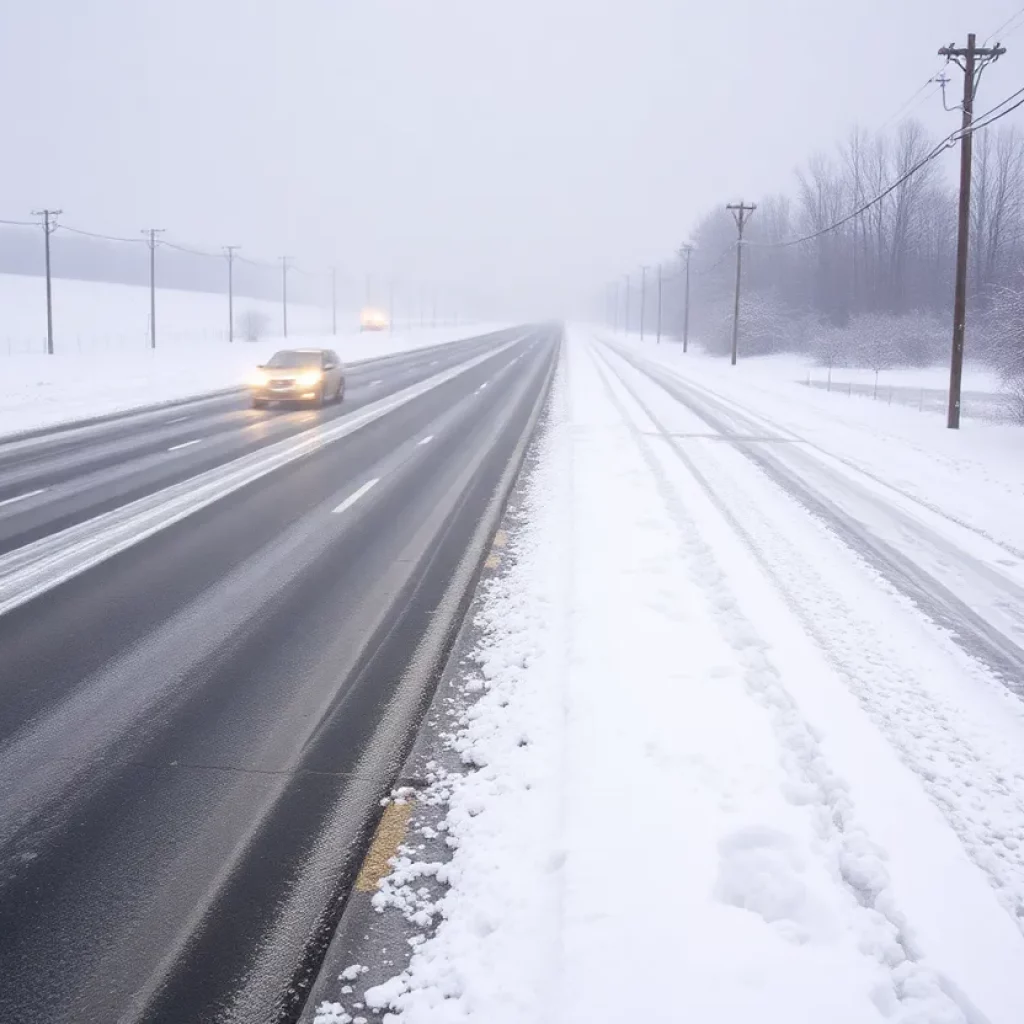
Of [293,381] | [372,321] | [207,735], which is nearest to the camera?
[207,735]

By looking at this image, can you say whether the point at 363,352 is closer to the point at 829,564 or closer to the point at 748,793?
the point at 829,564

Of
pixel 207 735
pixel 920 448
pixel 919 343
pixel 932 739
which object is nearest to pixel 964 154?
pixel 920 448

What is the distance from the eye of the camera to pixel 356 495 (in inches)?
484

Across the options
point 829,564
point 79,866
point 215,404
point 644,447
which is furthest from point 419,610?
point 215,404

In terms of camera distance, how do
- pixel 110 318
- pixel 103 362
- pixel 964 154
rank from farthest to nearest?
pixel 110 318 → pixel 103 362 → pixel 964 154

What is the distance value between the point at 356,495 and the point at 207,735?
23.8ft

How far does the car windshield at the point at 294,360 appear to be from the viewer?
2388 centimetres

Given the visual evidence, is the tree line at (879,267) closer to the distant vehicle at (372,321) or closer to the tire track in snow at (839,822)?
the distant vehicle at (372,321)

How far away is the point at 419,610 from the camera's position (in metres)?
7.52

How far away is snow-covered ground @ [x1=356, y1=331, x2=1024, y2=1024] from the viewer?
11.0 feet

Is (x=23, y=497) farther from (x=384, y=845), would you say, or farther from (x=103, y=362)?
(x=103, y=362)

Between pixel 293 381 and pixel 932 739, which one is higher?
pixel 293 381

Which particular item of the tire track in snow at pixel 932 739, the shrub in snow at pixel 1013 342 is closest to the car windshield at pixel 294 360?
the tire track in snow at pixel 932 739

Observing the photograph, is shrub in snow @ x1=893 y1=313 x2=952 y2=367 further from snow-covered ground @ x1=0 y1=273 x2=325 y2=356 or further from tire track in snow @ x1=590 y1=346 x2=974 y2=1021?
tire track in snow @ x1=590 y1=346 x2=974 y2=1021
